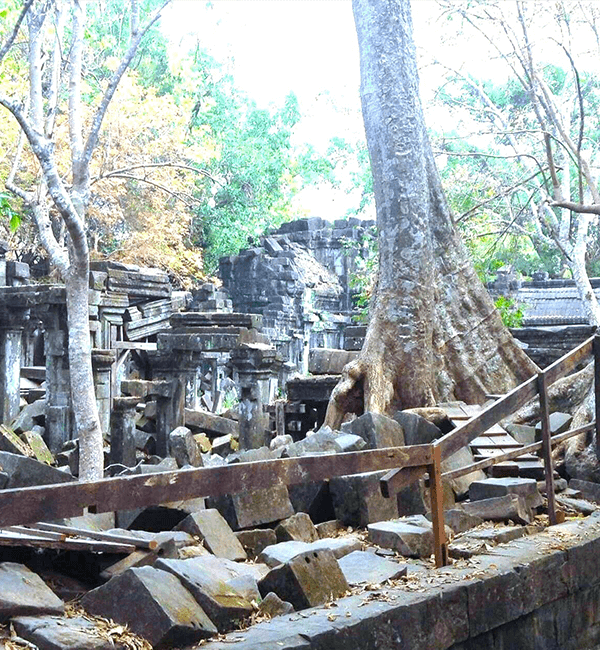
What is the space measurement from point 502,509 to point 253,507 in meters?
1.71

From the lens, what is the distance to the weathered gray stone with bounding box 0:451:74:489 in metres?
4.45

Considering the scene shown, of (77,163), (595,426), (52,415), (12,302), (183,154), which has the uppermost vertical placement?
(183,154)

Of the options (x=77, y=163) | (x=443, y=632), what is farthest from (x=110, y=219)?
(x=443, y=632)

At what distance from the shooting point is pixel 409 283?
848 centimetres

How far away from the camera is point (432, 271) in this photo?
28.5ft

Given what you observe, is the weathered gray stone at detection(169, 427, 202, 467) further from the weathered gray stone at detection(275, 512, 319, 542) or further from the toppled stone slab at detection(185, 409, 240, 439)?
the toppled stone slab at detection(185, 409, 240, 439)

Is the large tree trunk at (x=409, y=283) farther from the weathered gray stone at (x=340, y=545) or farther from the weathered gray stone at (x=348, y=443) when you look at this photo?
the weathered gray stone at (x=340, y=545)

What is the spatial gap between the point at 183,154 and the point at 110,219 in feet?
9.76

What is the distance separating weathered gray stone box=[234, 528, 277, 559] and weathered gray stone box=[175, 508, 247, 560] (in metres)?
0.10

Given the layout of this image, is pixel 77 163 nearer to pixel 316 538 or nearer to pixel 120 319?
pixel 316 538

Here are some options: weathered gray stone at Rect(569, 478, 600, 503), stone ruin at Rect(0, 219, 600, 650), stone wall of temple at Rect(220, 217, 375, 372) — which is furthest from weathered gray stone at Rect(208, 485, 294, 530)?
stone wall of temple at Rect(220, 217, 375, 372)

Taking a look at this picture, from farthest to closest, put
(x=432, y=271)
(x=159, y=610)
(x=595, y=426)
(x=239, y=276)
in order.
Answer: (x=239, y=276), (x=432, y=271), (x=595, y=426), (x=159, y=610)

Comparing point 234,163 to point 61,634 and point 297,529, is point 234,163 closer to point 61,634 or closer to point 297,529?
point 297,529

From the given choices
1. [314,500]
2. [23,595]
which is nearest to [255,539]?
[314,500]
